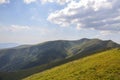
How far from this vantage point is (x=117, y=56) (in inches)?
2889

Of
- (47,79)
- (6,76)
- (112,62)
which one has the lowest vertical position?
(6,76)

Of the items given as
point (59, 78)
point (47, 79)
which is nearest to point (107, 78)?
point (59, 78)

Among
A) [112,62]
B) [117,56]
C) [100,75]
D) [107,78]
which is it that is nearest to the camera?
[107,78]

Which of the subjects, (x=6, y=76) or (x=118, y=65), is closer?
(x=118, y=65)

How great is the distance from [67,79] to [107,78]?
45.4 feet

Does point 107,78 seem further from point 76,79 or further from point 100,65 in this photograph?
point 100,65

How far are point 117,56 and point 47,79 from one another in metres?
24.7

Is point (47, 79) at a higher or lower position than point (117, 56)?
lower

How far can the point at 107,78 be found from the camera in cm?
5378

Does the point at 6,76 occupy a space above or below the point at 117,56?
below

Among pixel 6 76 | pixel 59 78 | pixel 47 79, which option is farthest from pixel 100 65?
pixel 6 76

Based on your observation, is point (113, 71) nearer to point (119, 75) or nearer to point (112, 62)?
point (119, 75)

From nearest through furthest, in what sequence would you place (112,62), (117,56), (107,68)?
(107,68) < (112,62) < (117,56)

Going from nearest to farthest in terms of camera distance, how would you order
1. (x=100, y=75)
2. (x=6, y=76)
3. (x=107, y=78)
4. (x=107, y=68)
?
(x=107, y=78), (x=100, y=75), (x=107, y=68), (x=6, y=76)
